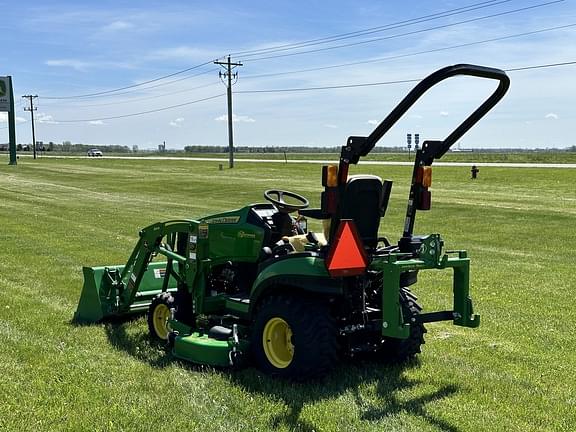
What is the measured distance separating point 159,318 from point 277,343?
71.0 inches

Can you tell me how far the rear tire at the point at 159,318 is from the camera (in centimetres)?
698

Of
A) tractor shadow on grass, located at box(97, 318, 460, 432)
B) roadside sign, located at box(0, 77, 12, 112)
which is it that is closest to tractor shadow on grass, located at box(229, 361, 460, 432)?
tractor shadow on grass, located at box(97, 318, 460, 432)

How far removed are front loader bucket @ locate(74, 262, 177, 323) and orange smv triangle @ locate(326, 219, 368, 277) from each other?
3.23 m

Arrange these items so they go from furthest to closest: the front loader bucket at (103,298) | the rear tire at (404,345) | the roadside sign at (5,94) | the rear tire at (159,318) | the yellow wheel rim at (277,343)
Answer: the roadside sign at (5,94) → the front loader bucket at (103,298) → the rear tire at (159,318) → the rear tire at (404,345) → the yellow wheel rim at (277,343)

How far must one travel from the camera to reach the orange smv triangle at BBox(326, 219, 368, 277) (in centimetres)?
507

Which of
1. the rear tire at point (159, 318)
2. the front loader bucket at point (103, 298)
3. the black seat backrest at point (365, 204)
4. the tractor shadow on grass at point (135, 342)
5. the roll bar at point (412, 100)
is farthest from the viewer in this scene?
the front loader bucket at point (103, 298)

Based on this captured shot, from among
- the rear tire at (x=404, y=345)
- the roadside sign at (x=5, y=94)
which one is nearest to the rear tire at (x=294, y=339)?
the rear tire at (x=404, y=345)

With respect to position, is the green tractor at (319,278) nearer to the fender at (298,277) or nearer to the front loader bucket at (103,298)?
the fender at (298,277)

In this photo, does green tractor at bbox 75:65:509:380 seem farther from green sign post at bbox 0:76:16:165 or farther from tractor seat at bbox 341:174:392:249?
green sign post at bbox 0:76:16:165

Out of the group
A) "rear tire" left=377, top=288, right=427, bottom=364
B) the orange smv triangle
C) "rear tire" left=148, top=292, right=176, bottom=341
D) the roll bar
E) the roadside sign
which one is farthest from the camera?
the roadside sign

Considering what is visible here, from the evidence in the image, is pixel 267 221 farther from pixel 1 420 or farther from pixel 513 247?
pixel 513 247

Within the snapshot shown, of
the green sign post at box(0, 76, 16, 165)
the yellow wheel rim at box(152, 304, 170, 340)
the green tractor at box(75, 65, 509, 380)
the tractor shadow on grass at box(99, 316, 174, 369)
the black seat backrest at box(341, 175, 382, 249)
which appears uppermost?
the green sign post at box(0, 76, 16, 165)

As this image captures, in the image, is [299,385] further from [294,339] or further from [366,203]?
[366,203]

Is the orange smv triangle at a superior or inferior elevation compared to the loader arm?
superior
